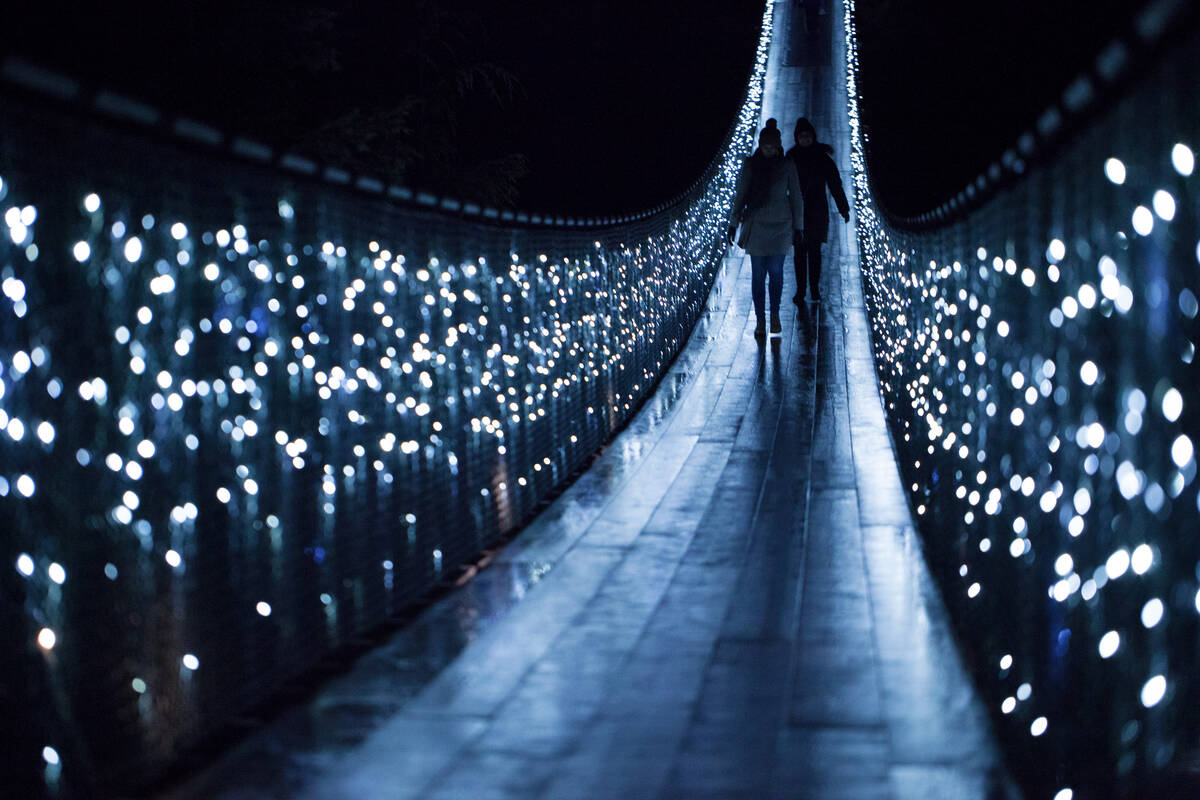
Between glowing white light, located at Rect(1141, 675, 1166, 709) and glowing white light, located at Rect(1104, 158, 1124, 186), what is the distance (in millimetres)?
857

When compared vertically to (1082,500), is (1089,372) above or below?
above

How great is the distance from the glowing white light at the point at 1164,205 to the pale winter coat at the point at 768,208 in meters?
10.9

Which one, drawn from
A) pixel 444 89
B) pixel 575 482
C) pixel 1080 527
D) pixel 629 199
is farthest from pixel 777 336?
pixel 629 199

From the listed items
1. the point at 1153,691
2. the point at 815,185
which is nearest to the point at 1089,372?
the point at 1153,691

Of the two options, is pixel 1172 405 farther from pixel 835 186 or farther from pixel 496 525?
pixel 835 186

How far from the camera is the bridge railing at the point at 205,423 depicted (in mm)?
3074

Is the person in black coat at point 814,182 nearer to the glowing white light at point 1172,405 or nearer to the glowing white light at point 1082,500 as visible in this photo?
the glowing white light at point 1082,500

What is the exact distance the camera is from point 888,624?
494cm

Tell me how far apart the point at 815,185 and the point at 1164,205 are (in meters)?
12.6

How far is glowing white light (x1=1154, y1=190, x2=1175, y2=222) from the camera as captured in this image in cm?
236

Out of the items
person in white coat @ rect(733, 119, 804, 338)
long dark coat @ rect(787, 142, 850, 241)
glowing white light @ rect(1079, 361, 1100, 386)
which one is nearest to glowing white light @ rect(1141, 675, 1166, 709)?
glowing white light @ rect(1079, 361, 1100, 386)

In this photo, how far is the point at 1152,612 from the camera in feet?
8.09

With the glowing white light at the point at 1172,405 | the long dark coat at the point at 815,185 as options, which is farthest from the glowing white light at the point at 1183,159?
the long dark coat at the point at 815,185

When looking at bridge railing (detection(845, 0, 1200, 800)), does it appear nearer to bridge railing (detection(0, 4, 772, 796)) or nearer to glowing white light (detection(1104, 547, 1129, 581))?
glowing white light (detection(1104, 547, 1129, 581))
